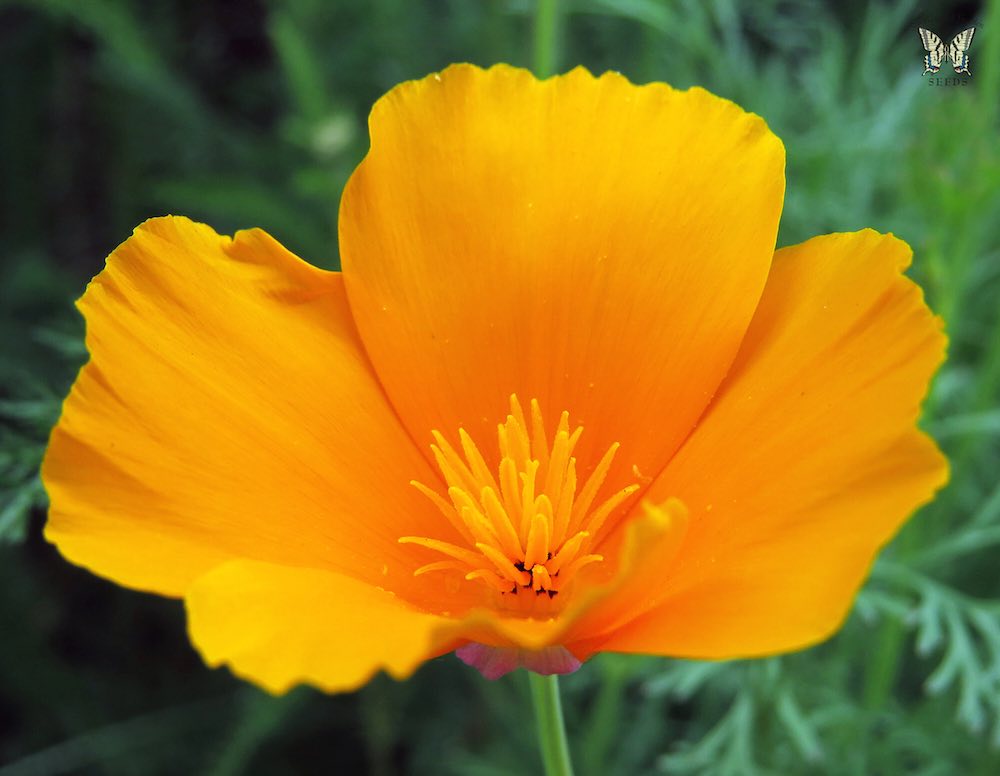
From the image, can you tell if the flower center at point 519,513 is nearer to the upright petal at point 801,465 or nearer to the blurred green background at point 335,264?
the upright petal at point 801,465

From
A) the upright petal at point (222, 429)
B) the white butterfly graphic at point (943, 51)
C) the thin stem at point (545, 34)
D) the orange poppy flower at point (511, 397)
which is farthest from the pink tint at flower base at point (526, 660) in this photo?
the white butterfly graphic at point (943, 51)

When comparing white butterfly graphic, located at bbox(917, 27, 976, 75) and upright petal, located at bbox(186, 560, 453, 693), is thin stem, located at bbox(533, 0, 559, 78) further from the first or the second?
upright petal, located at bbox(186, 560, 453, 693)

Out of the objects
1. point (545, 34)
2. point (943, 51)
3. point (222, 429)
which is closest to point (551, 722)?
point (222, 429)

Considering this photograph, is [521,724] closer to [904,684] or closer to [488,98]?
[904,684]

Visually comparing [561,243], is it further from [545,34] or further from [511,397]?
[545,34]

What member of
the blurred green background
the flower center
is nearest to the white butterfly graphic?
the blurred green background

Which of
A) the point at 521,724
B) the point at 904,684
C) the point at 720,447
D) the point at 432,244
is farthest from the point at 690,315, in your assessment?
the point at 904,684
